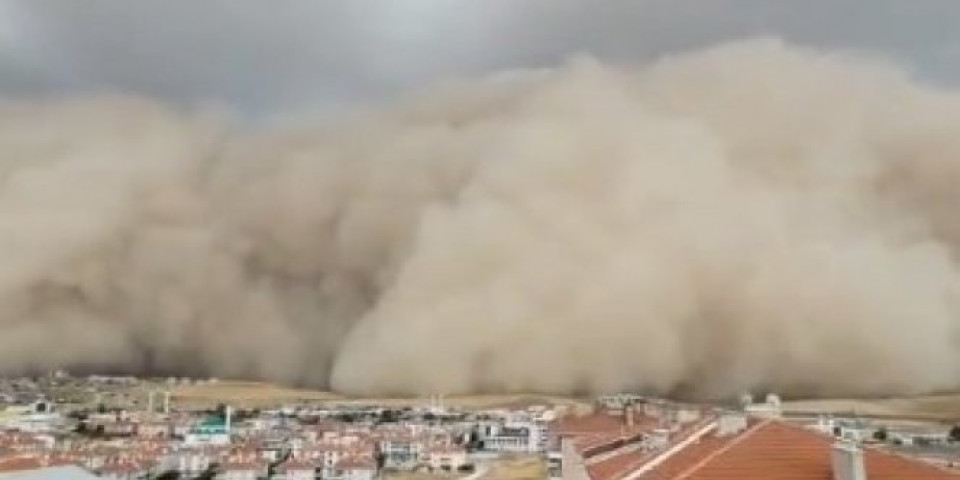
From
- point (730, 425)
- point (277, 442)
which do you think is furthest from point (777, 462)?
point (277, 442)

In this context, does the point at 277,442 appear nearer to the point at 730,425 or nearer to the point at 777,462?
the point at 730,425

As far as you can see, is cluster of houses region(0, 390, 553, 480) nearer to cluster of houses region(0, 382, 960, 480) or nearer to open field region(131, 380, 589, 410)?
cluster of houses region(0, 382, 960, 480)

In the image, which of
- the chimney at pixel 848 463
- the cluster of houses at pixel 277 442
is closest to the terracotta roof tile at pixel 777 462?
the chimney at pixel 848 463

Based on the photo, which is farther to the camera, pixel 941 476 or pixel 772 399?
pixel 772 399

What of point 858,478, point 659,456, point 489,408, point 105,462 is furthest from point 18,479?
point 489,408

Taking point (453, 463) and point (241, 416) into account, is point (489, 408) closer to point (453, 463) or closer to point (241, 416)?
point (241, 416)

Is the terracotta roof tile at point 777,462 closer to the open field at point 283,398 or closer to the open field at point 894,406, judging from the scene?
the open field at point 894,406

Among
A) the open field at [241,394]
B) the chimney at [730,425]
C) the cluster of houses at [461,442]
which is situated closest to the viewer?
the cluster of houses at [461,442]

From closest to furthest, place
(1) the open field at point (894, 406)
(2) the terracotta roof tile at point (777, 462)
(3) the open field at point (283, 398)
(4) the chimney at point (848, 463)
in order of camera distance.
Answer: (4) the chimney at point (848, 463) < (2) the terracotta roof tile at point (777, 462) < (1) the open field at point (894, 406) < (3) the open field at point (283, 398)

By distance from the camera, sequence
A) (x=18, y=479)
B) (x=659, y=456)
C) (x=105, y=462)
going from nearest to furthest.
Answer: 1. (x=659, y=456)
2. (x=18, y=479)
3. (x=105, y=462)
